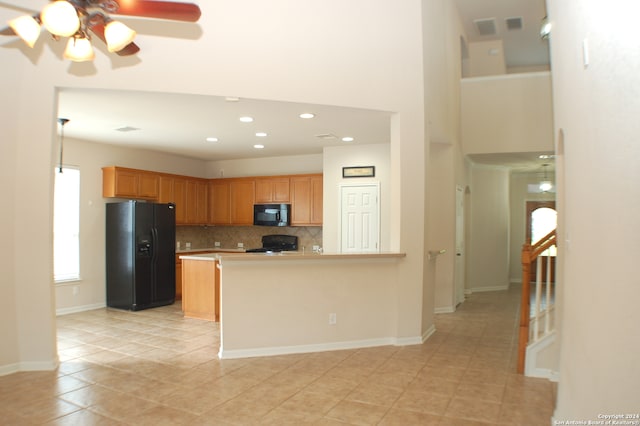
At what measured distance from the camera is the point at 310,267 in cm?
458

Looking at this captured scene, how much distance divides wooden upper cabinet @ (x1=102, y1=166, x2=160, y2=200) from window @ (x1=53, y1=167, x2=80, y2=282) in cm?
44

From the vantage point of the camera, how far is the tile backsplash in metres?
8.34

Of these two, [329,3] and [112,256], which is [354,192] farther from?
[112,256]

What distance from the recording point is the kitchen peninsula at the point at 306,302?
14.4 feet

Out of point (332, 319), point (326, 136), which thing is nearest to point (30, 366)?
point (332, 319)

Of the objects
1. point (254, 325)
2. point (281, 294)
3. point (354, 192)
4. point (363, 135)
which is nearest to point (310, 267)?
point (281, 294)

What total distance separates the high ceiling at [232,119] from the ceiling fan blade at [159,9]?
2.24 feet

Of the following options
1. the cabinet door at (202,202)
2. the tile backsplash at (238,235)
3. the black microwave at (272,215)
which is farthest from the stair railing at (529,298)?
the cabinet door at (202,202)

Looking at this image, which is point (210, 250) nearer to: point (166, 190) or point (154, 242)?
point (166, 190)

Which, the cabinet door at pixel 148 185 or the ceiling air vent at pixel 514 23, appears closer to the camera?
the cabinet door at pixel 148 185

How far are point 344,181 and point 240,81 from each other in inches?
139

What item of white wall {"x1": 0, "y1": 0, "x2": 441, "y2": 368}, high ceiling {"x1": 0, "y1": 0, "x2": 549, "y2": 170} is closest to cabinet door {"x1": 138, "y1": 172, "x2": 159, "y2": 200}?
high ceiling {"x1": 0, "y1": 0, "x2": 549, "y2": 170}

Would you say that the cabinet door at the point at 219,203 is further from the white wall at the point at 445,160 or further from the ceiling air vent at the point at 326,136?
the white wall at the point at 445,160

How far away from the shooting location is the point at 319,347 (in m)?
4.59
